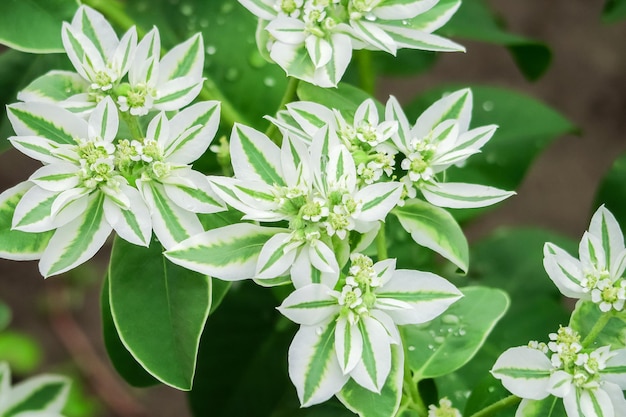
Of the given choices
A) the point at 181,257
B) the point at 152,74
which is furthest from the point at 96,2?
the point at 181,257

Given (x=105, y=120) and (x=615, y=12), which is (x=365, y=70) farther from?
(x=105, y=120)

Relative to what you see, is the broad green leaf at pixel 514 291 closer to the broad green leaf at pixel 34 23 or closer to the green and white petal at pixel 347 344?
the green and white petal at pixel 347 344

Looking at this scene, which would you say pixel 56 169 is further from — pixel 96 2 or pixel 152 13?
pixel 152 13

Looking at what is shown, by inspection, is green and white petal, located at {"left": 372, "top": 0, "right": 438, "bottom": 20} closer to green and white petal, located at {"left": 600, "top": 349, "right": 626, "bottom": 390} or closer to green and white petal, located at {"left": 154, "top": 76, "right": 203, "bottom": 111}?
green and white petal, located at {"left": 154, "top": 76, "right": 203, "bottom": 111}

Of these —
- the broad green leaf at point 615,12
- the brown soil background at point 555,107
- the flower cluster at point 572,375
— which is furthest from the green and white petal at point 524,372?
the brown soil background at point 555,107

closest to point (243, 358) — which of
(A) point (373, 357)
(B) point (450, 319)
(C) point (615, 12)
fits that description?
(B) point (450, 319)

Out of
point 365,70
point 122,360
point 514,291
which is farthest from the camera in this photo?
point 514,291
